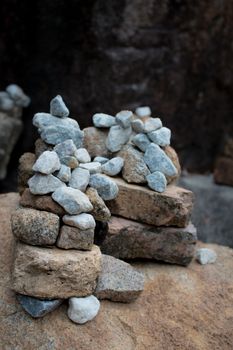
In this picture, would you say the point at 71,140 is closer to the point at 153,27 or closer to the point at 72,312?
the point at 72,312

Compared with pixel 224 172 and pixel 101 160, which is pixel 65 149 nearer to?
pixel 101 160

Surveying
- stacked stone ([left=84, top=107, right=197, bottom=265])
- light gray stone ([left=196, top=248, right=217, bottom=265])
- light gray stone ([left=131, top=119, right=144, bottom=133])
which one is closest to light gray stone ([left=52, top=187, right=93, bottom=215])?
stacked stone ([left=84, top=107, right=197, bottom=265])

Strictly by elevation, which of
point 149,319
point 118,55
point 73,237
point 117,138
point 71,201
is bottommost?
point 149,319

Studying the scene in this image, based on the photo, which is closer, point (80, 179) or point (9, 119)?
point (80, 179)

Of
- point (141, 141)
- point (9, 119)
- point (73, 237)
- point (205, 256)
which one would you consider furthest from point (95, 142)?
point (9, 119)

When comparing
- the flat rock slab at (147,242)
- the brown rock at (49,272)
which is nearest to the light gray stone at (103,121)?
the flat rock slab at (147,242)

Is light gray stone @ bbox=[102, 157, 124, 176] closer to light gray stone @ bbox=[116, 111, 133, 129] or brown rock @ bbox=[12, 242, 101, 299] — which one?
light gray stone @ bbox=[116, 111, 133, 129]
